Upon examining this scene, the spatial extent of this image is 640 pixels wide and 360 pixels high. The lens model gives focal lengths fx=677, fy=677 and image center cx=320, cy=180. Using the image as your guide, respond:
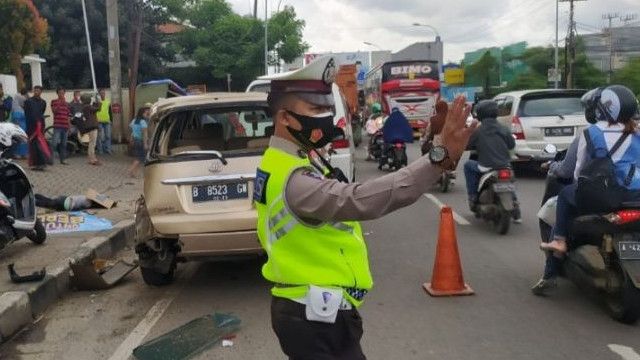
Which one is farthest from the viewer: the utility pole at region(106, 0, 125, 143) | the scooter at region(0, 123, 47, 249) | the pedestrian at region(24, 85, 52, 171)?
the utility pole at region(106, 0, 125, 143)

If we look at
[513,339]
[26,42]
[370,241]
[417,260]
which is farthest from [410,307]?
[26,42]

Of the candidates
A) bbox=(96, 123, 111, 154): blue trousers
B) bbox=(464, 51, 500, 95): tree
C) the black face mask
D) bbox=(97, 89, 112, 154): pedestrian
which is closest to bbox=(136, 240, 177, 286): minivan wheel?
the black face mask

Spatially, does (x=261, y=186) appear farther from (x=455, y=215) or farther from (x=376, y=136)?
(x=376, y=136)

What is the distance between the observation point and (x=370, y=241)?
8156 mm

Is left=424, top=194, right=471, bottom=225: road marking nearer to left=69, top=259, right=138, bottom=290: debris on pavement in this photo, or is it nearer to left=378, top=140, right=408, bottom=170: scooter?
left=378, top=140, right=408, bottom=170: scooter

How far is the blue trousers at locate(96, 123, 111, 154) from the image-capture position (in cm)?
1927

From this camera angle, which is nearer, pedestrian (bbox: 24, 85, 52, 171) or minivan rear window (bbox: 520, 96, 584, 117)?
minivan rear window (bbox: 520, 96, 584, 117)

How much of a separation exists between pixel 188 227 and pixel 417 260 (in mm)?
2609

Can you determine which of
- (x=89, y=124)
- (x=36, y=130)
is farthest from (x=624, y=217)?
(x=89, y=124)

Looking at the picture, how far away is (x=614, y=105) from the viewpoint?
4898 mm

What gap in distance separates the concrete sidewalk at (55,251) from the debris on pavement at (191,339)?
1.32 metres

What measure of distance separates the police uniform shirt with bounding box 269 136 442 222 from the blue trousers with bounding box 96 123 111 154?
710 inches

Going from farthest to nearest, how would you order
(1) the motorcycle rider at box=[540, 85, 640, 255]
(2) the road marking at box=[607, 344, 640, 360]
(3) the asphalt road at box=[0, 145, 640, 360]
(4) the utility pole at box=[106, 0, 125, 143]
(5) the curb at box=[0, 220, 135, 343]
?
(4) the utility pole at box=[106, 0, 125, 143] < (5) the curb at box=[0, 220, 135, 343] < (1) the motorcycle rider at box=[540, 85, 640, 255] < (3) the asphalt road at box=[0, 145, 640, 360] < (2) the road marking at box=[607, 344, 640, 360]

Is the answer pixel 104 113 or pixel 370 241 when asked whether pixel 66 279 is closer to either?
pixel 370 241
